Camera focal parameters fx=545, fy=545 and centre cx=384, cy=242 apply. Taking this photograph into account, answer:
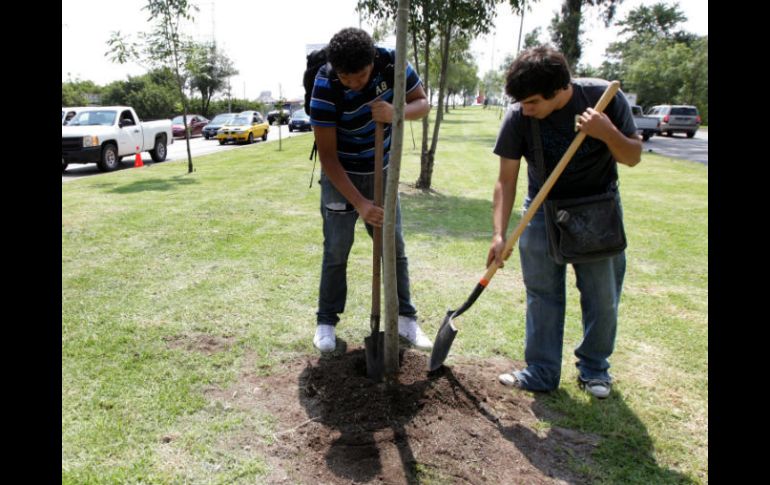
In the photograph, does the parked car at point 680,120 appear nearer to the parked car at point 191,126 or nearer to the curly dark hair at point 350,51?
the parked car at point 191,126

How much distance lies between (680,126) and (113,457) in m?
31.6

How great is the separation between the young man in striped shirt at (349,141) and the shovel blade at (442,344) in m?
0.44

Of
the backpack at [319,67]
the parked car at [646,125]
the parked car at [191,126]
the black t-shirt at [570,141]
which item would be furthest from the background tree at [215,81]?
the black t-shirt at [570,141]

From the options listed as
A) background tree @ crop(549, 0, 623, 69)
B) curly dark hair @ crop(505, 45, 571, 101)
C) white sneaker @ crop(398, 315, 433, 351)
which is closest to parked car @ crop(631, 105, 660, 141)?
background tree @ crop(549, 0, 623, 69)

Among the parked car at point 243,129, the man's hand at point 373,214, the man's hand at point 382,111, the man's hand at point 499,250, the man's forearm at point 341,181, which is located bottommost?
the man's hand at point 499,250

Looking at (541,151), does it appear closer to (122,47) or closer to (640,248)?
(640,248)

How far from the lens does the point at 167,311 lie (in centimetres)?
414

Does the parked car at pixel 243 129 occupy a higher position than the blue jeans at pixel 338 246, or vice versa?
the parked car at pixel 243 129

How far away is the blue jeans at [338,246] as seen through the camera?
338 centimetres

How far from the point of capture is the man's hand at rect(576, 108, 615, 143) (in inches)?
96.7

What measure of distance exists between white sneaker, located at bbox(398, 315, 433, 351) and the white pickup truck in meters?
12.9

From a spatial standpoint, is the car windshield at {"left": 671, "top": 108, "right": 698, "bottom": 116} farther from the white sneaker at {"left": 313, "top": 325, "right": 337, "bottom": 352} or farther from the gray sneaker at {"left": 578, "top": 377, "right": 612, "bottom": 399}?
the white sneaker at {"left": 313, "top": 325, "right": 337, "bottom": 352}

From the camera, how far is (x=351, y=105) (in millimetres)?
3055

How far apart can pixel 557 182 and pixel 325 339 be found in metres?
1.74
